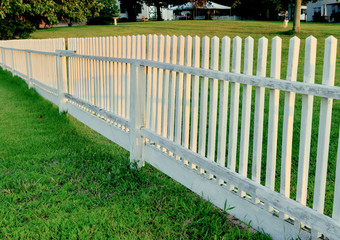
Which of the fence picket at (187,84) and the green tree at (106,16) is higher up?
the green tree at (106,16)

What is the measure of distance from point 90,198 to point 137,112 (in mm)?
1266

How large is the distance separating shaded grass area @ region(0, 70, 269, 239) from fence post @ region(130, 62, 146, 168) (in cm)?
19

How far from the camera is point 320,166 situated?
2.73 metres

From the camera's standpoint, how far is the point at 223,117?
3639mm

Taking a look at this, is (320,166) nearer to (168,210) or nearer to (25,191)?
(168,210)

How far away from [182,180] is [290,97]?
5.71ft

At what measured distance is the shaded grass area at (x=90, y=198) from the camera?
3.48 m

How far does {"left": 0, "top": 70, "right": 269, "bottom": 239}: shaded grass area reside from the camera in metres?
3.48

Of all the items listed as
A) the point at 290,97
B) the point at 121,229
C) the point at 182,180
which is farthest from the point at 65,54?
the point at 290,97

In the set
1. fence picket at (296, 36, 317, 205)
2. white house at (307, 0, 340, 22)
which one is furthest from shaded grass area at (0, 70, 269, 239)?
white house at (307, 0, 340, 22)

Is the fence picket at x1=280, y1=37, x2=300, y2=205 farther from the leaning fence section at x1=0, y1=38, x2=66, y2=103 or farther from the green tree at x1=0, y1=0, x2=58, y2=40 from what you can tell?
the green tree at x1=0, y1=0, x2=58, y2=40

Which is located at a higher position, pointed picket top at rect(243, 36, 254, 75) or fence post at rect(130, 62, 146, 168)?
pointed picket top at rect(243, 36, 254, 75)

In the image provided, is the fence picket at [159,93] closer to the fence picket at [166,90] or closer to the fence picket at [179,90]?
the fence picket at [166,90]

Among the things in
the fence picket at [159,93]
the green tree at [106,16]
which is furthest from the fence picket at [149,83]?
the green tree at [106,16]
